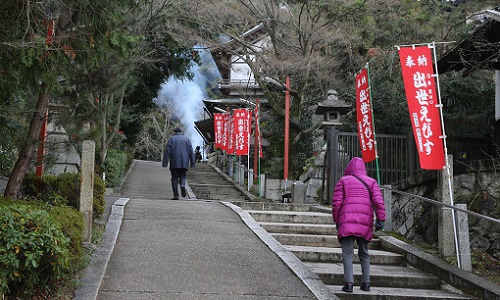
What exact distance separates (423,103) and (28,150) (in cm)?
680

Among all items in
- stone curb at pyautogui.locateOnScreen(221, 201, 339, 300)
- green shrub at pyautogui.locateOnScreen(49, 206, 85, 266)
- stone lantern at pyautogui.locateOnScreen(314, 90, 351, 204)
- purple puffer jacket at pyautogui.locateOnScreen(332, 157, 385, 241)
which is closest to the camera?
green shrub at pyautogui.locateOnScreen(49, 206, 85, 266)

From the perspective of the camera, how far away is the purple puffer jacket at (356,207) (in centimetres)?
652

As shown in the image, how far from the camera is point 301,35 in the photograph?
21.3 m

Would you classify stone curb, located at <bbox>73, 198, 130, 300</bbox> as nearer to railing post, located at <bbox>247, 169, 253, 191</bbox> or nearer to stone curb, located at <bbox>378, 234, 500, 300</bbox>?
stone curb, located at <bbox>378, 234, 500, 300</bbox>

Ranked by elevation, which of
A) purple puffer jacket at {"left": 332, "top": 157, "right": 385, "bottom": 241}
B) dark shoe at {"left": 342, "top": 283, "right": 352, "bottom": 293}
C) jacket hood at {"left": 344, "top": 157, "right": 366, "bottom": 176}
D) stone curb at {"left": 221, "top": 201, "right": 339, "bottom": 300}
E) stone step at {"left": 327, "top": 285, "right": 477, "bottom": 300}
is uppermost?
jacket hood at {"left": 344, "top": 157, "right": 366, "bottom": 176}

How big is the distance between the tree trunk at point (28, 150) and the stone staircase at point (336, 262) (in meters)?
4.25

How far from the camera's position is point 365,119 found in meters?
12.4

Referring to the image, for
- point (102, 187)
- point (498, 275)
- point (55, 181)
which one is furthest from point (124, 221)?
point (498, 275)

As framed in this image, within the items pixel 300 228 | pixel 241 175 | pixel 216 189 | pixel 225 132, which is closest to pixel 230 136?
pixel 225 132

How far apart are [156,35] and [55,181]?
45.6ft

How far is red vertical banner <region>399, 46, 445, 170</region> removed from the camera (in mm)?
9500

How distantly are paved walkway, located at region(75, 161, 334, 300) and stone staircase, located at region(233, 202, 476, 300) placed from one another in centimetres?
64

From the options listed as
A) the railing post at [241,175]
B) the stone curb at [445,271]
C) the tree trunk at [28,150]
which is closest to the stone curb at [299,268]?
the stone curb at [445,271]

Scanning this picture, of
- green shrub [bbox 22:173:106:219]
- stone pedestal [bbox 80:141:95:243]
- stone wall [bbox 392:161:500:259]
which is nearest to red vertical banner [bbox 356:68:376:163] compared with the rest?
stone wall [bbox 392:161:500:259]
